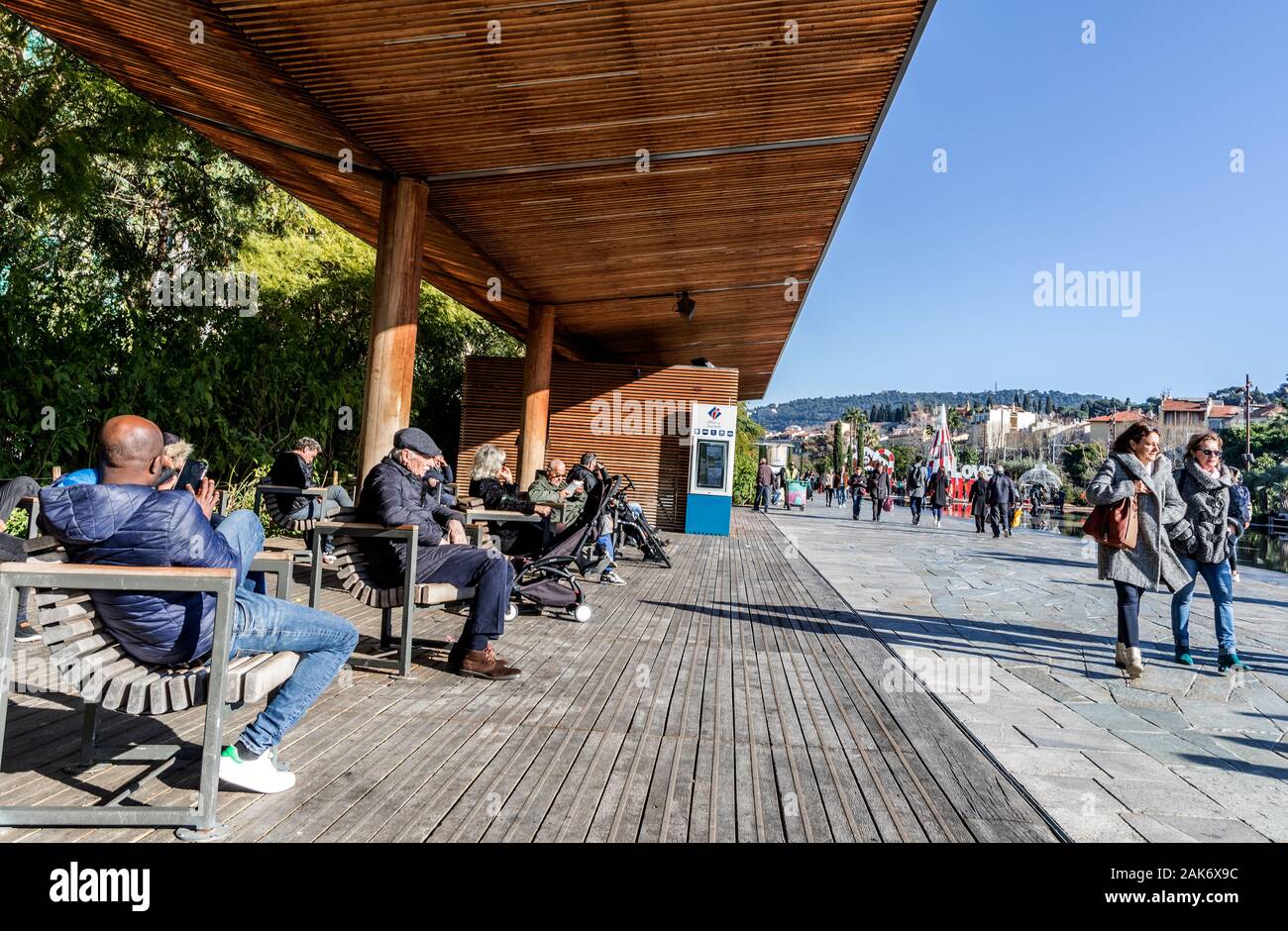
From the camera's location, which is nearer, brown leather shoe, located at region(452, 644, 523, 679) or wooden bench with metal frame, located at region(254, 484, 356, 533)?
brown leather shoe, located at region(452, 644, 523, 679)

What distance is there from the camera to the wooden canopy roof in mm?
5664

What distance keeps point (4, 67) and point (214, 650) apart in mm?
10874

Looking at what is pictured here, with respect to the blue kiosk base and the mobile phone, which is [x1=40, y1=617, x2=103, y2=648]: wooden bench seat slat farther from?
the blue kiosk base

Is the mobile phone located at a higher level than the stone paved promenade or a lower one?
higher

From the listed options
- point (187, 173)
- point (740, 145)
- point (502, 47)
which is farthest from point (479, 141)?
point (187, 173)

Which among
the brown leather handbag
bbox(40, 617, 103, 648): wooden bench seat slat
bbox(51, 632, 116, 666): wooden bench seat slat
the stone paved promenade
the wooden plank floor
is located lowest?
the stone paved promenade

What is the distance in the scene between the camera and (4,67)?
396 inches

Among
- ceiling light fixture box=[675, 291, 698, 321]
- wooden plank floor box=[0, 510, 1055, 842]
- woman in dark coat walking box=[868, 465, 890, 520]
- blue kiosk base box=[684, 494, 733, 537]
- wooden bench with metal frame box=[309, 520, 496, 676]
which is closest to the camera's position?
wooden plank floor box=[0, 510, 1055, 842]

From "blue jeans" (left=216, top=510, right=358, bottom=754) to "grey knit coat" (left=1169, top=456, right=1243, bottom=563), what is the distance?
18.3 feet

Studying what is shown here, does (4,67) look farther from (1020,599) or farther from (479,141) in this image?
(1020,599)

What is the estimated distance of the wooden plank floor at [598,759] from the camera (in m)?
2.91

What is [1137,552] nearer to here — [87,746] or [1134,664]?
[1134,664]

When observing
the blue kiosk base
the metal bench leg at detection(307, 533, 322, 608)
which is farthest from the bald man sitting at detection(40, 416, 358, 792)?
the blue kiosk base

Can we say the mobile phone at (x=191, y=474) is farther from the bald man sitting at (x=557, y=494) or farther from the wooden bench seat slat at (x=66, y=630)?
the bald man sitting at (x=557, y=494)
